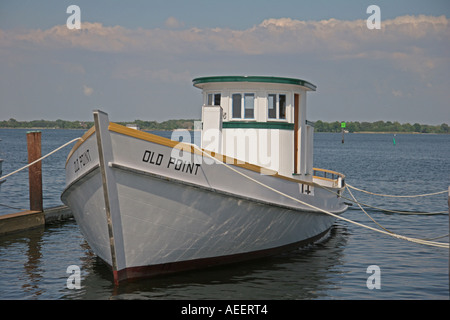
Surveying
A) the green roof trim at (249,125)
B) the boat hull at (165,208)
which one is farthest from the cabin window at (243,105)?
the boat hull at (165,208)

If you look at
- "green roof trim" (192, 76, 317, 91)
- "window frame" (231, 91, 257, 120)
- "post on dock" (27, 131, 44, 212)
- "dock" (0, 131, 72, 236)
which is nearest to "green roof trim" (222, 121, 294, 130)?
"window frame" (231, 91, 257, 120)

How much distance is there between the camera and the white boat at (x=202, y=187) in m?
10.0

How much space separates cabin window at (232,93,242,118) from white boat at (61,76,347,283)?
0.03 meters

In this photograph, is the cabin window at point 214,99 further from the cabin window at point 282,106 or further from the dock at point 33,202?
the dock at point 33,202

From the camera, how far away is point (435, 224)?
65.6 ft

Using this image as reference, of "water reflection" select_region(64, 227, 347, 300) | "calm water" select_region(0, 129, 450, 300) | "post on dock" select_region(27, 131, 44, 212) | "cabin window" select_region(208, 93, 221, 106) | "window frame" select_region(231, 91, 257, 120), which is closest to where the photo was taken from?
"water reflection" select_region(64, 227, 347, 300)

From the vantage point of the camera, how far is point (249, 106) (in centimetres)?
1371

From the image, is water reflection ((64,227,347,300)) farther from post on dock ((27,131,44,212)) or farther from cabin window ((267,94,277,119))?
post on dock ((27,131,44,212))

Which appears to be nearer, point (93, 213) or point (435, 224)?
point (93, 213)

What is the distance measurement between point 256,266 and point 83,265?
4.41 m

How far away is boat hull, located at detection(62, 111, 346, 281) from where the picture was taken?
1000cm

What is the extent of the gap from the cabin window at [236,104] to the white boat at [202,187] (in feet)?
0.09
